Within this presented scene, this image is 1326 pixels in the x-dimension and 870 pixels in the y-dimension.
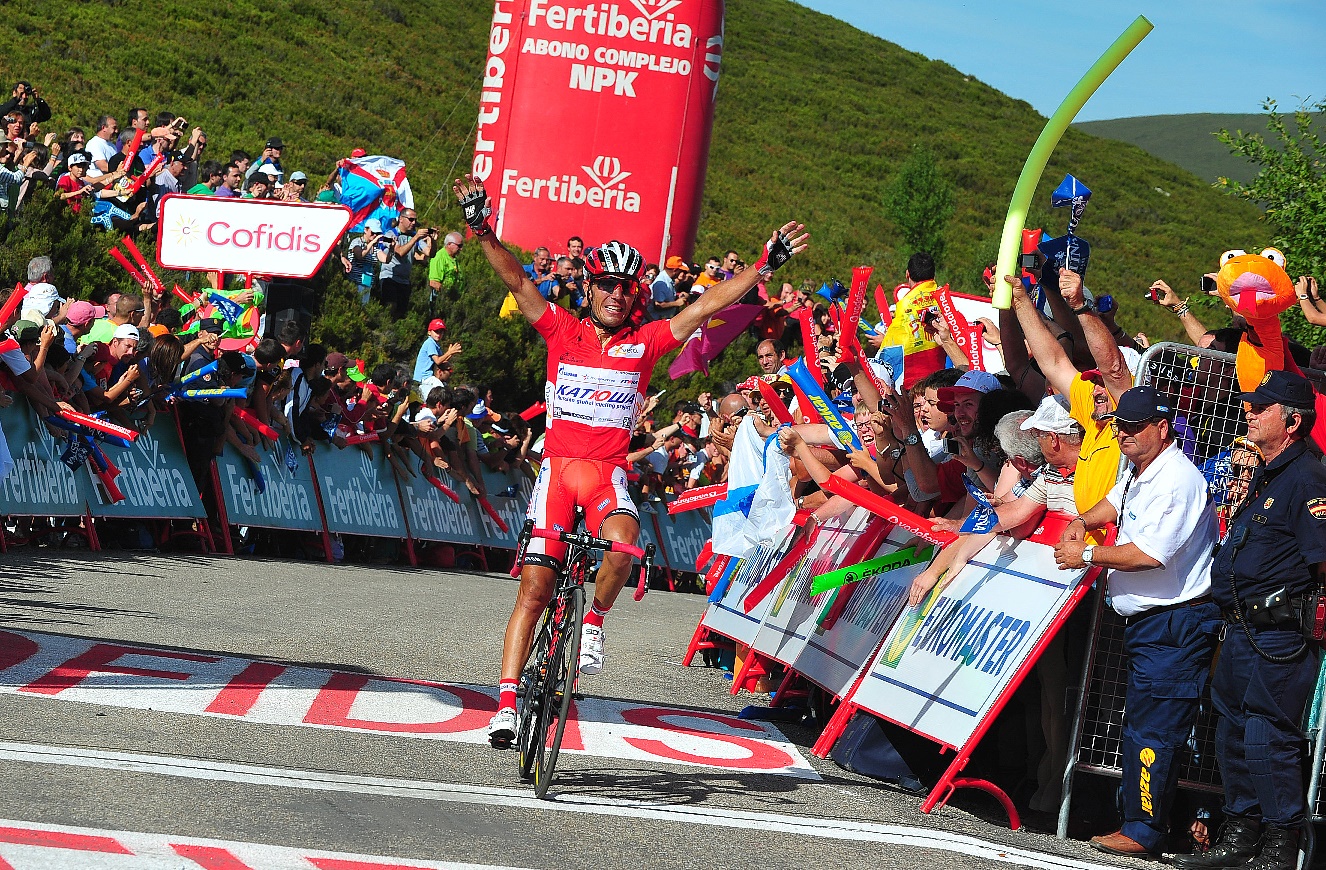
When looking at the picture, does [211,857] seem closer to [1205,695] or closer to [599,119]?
[1205,695]

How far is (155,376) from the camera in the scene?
50.2ft

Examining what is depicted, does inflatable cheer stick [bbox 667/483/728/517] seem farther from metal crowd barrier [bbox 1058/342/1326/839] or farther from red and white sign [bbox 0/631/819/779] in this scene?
metal crowd barrier [bbox 1058/342/1326/839]

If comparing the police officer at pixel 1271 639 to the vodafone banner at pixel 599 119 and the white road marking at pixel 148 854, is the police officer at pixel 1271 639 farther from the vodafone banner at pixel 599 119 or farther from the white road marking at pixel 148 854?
the vodafone banner at pixel 599 119

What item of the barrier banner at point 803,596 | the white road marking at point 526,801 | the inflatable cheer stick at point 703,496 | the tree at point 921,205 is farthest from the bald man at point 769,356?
the tree at point 921,205

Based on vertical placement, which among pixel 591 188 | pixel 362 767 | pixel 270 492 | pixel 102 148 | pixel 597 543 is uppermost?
pixel 591 188

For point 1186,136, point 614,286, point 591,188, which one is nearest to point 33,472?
point 614,286

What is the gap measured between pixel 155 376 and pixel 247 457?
6.43ft

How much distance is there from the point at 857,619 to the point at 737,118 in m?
79.8

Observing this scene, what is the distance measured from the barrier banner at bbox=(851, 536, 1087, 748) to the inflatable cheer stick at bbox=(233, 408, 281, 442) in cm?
1028

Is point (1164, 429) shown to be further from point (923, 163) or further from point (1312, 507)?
point (923, 163)

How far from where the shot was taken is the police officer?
659 cm

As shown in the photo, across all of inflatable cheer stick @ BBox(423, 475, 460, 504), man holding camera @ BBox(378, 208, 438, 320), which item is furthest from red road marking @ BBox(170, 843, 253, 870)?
man holding camera @ BBox(378, 208, 438, 320)

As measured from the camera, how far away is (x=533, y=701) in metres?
6.99

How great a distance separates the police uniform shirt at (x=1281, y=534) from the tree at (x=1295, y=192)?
38.5 feet
